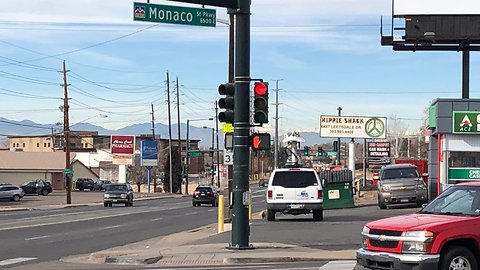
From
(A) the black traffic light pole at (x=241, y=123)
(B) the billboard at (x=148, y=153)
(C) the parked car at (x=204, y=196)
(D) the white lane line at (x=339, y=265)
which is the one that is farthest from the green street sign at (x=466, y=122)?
(B) the billboard at (x=148, y=153)

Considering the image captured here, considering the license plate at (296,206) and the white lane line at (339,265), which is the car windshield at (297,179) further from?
the white lane line at (339,265)

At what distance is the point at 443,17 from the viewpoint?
4006 centimetres

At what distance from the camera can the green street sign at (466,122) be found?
34250 millimetres

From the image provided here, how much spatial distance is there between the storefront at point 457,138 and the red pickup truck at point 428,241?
23.8 m

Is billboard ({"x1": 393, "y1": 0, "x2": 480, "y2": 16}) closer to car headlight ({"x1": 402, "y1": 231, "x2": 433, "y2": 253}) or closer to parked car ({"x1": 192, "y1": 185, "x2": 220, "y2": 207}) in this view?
parked car ({"x1": 192, "y1": 185, "x2": 220, "y2": 207})

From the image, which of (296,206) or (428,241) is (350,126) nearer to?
(296,206)

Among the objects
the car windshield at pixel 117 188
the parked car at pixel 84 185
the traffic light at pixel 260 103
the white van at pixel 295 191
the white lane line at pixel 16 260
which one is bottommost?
the parked car at pixel 84 185

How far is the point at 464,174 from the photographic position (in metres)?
34.8

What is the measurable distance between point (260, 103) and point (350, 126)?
42503 millimetres

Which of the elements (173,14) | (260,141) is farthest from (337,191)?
(260,141)

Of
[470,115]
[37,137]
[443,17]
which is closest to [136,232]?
[470,115]

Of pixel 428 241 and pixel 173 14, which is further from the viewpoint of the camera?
pixel 173 14

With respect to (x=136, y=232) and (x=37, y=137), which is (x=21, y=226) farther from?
(x=37, y=137)

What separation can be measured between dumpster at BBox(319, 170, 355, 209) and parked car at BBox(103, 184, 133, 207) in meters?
21.5
